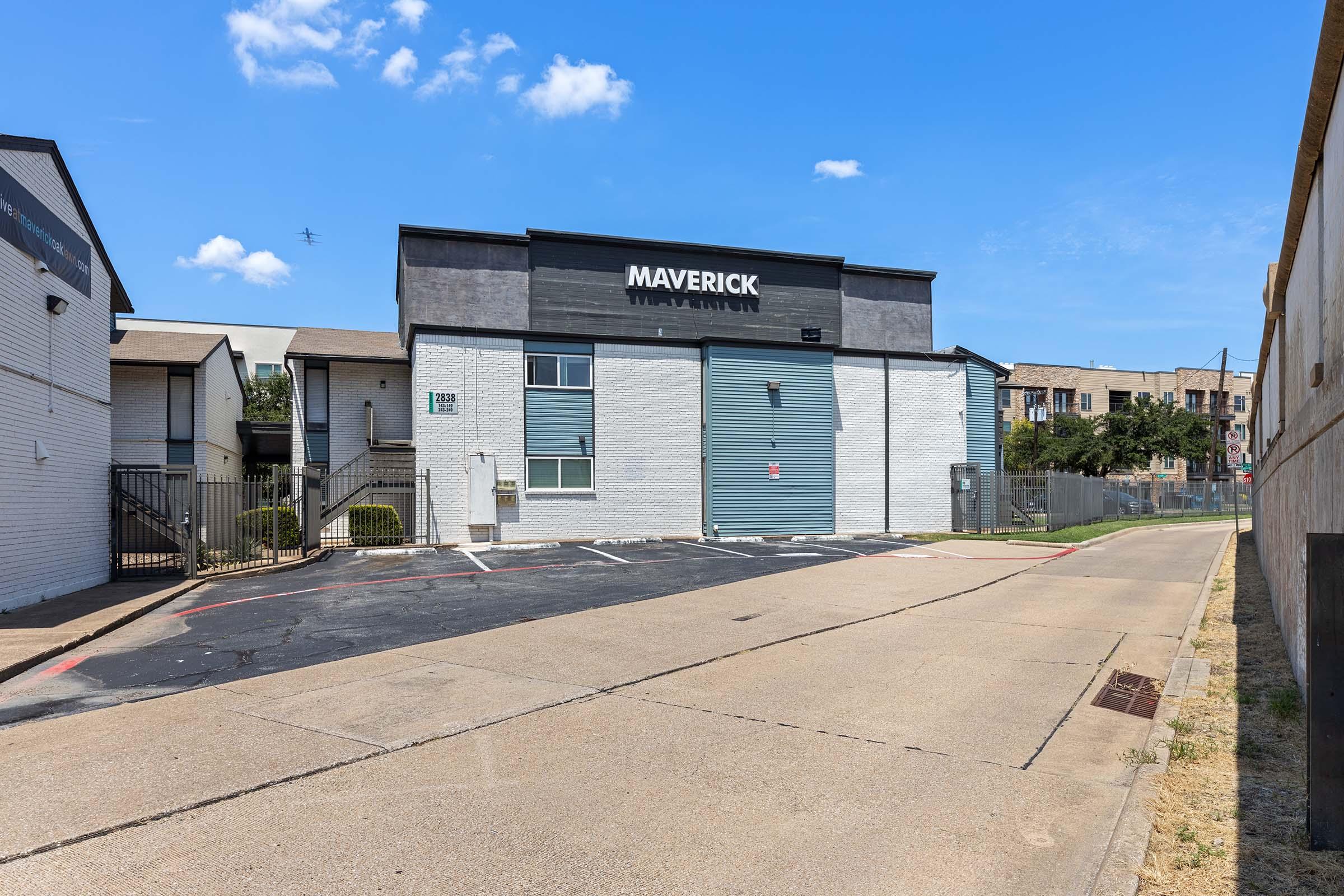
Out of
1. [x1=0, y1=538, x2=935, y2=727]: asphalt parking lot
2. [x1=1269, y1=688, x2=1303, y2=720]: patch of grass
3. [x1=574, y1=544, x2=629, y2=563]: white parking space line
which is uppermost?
[x1=1269, y1=688, x2=1303, y2=720]: patch of grass

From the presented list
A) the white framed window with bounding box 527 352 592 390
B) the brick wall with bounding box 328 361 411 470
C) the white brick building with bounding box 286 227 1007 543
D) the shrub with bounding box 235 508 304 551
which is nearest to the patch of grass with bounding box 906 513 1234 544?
the white brick building with bounding box 286 227 1007 543

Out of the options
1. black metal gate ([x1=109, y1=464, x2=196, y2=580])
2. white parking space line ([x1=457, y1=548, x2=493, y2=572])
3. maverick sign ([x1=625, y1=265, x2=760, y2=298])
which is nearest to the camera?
black metal gate ([x1=109, y1=464, x2=196, y2=580])

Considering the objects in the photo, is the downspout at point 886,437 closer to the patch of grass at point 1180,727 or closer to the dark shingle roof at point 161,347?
the dark shingle roof at point 161,347

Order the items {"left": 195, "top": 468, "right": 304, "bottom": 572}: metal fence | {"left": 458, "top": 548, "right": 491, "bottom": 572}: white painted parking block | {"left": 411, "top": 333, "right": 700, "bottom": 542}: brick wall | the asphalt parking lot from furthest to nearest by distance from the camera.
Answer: {"left": 411, "top": 333, "right": 700, "bottom": 542}: brick wall
{"left": 458, "top": 548, "right": 491, "bottom": 572}: white painted parking block
{"left": 195, "top": 468, "right": 304, "bottom": 572}: metal fence
the asphalt parking lot

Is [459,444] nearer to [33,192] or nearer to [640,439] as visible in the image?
[640,439]

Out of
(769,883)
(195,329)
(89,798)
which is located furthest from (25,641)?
(195,329)

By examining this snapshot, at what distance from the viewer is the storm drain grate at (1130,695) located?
730cm

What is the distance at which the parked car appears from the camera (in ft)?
138

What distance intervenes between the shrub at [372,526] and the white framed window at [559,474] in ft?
13.8

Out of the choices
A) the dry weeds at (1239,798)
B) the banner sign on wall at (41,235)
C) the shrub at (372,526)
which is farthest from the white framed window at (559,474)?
the dry weeds at (1239,798)

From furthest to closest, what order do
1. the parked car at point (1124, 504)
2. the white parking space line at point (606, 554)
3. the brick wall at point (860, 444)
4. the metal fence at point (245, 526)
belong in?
the parked car at point (1124, 504) → the brick wall at point (860, 444) → the white parking space line at point (606, 554) → the metal fence at point (245, 526)

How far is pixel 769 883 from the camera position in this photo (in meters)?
4.09

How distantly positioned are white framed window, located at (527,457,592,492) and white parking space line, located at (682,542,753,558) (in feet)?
12.4

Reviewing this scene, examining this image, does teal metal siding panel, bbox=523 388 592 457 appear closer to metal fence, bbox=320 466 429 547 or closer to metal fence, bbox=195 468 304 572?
metal fence, bbox=320 466 429 547
